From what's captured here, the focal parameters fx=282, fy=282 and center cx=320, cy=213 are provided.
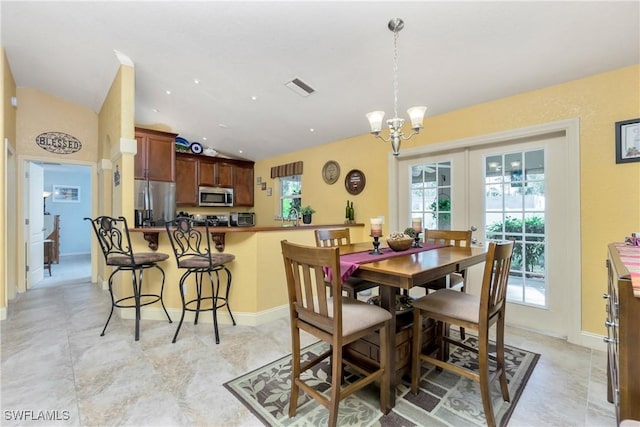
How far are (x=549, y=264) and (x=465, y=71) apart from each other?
199 cm

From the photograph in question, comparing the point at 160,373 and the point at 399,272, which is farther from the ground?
the point at 399,272

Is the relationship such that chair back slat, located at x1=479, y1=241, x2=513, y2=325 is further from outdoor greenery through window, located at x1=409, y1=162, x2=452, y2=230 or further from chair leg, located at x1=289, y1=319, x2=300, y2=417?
outdoor greenery through window, located at x1=409, y1=162, x2=452, y2=230

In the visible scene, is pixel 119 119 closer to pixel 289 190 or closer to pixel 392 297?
pixel 289 190

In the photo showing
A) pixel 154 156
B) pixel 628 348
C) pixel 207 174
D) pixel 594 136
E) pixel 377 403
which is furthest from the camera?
pixel 207 174


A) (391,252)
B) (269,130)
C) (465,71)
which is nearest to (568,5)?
(465,71)

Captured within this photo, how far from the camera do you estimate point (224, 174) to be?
563 cm

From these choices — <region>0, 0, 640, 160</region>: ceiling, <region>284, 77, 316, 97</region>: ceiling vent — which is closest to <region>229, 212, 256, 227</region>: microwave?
<region>0, 0, 640, 160</region>: ceiling

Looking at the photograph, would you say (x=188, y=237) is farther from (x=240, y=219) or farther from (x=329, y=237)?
(x=240, y=219)

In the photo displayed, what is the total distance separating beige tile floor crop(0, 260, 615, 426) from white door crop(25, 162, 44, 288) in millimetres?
1666

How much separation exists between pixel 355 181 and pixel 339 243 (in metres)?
1.64

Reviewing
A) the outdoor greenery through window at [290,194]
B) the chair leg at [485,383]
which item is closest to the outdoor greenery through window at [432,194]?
the chair leg at [485,383]

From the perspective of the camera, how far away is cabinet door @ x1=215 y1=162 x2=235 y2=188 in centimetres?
554

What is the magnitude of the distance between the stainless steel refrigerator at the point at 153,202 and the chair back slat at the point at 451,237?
133 inches

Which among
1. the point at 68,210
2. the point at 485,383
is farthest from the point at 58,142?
the point at 485,383
